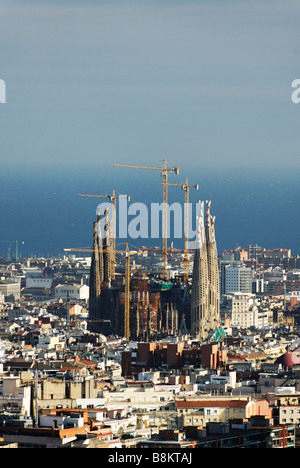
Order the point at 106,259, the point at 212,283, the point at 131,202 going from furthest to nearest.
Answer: the point at 131,202 < the point at 106,259 < the point at 212,283

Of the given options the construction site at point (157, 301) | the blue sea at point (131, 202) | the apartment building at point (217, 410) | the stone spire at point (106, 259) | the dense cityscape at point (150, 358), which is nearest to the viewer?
the dense cityscape at point (150, 358)

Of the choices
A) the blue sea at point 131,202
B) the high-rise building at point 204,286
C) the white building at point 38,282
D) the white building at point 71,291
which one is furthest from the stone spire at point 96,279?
the blue sea at point 131,202

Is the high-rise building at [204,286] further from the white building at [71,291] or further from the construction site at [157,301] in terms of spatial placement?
the white building at [71,291]

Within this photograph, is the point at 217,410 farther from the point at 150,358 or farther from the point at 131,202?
the point at 131,202

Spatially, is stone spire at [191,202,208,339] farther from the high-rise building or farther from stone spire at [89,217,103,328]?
stone spire at [89,217,103,328]

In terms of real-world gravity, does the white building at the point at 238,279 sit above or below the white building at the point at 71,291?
above

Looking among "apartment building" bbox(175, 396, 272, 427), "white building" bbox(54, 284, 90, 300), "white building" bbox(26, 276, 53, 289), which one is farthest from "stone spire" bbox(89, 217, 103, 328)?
"apartment building" bbox(175, 396, 272, 427)

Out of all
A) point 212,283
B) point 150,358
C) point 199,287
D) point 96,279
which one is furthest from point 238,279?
point 150,358
